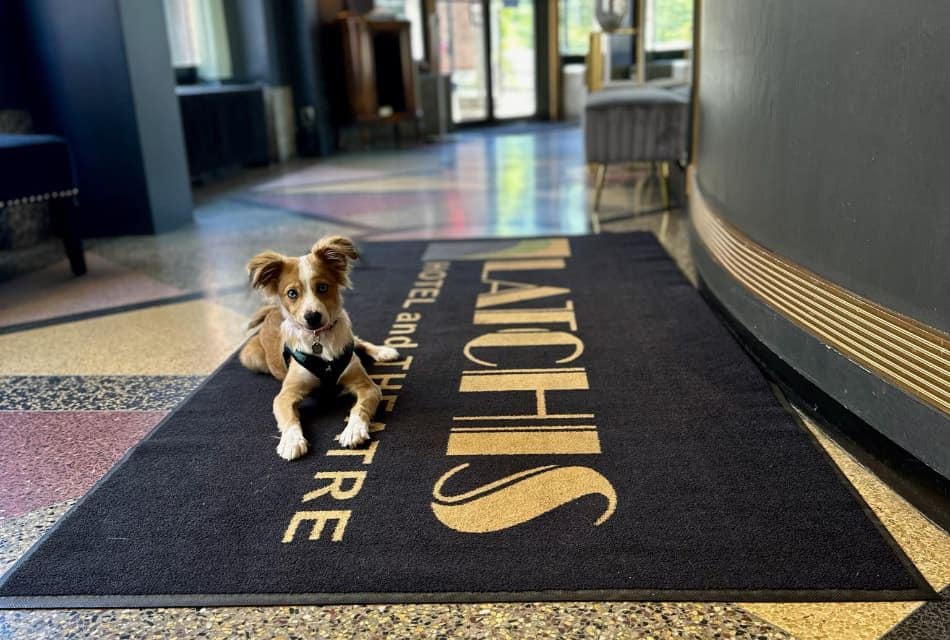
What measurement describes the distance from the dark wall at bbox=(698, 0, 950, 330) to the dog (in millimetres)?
1297

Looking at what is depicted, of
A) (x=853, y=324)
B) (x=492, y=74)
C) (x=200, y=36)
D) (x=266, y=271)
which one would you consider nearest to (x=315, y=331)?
(x=266, y=271)

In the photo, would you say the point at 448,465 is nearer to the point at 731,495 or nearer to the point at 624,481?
the point at 624,481

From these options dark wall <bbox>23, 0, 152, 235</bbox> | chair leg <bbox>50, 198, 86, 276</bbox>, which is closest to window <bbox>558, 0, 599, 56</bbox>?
dark wall <bbox>23, 0, 152, 235</bbox>

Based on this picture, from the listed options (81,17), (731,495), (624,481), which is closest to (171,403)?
(624,481)

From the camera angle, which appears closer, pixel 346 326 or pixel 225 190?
pixel 346 326

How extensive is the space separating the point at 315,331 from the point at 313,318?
0.24 ft

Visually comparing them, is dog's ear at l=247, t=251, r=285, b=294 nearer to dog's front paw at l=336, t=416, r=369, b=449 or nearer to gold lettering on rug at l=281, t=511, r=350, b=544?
dog's front paw at l=336, t=416, r=369, b=449

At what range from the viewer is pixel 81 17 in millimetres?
4594

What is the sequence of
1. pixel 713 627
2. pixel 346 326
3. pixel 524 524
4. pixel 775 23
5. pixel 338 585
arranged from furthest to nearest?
1. pixel 775 23
2. pixel 346 326
3. pixel 524 524
4. pixel 338 585
5. pixel 713 627

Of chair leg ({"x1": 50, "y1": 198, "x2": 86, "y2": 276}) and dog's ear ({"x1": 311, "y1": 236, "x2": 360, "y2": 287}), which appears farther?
chair leg ({"x1": 50, "y1": 198, "x2": 86, "y2": 276})

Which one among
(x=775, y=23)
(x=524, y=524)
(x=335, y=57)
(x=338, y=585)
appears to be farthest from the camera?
(x=335, y=57)

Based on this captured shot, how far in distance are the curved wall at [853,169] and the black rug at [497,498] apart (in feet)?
0.63

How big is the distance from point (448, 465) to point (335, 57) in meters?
8.04

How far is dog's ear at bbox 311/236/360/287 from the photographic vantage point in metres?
2.22
